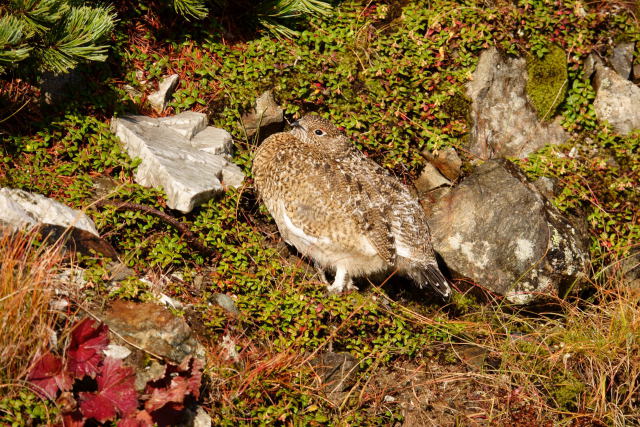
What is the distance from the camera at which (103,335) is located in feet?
14.8

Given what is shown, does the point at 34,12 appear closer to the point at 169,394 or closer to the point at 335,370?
the point at 169,394

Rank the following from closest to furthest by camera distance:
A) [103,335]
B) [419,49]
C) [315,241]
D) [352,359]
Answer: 1. [103,335]
2. [352,359]
3. [315,241]
4. [419,49]

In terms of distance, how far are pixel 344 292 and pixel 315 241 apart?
1.75 feet

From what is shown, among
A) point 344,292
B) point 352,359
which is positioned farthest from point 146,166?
point 352,359

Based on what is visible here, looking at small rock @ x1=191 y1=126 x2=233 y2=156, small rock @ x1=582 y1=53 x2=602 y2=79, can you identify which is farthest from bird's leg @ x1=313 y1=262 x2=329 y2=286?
small rock @ x1=582 y1=53 x2=602 y2=79

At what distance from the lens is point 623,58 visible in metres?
8.70

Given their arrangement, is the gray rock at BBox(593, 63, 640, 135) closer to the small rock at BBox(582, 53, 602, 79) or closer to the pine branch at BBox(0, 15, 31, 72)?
the small rock at BBox(582, 53, 602, 79)

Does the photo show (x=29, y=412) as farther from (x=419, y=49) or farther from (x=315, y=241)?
(x=419, y=49)

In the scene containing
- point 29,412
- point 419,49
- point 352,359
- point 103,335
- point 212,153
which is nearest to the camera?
point 29,412

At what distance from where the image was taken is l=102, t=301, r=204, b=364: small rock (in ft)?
15.8

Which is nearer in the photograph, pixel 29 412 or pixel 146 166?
pixel 29 412

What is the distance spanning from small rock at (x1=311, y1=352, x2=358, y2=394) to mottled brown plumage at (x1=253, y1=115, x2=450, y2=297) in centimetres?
79

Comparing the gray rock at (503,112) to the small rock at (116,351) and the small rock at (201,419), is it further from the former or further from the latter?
the small rock at (116,351)

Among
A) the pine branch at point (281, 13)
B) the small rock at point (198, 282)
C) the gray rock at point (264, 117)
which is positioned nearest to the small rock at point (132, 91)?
the gray rock at point (264, 117)
